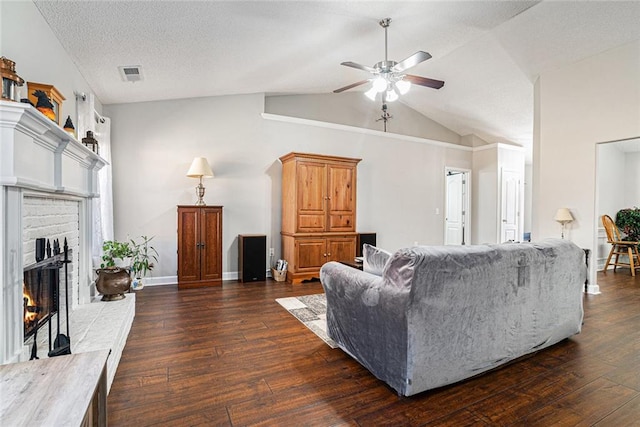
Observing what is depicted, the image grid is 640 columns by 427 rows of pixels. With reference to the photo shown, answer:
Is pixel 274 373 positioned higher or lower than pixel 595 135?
lower


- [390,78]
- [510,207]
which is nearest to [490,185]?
[510,207]

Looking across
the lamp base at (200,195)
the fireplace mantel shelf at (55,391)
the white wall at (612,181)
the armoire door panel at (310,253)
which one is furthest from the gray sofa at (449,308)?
the white wall at (612,181)

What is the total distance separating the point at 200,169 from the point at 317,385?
11.3 ft

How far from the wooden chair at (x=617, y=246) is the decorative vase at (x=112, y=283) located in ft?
24.6

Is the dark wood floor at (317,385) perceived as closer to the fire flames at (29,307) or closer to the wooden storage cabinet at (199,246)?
the fire flames at (29,307)

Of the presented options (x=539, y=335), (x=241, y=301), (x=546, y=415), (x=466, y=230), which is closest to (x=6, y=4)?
(x=241, y=301)

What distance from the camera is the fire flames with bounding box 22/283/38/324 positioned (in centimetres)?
195

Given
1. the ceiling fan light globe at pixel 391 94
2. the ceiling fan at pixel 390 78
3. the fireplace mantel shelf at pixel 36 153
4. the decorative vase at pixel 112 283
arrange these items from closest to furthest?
1. the fireplace mantel shelf at pixel 36 153
2. the decorative vase at pixel 112 283
3. the ceiling fan at pixel 390 78
4. the ceiling fan light globe at pixel 391 94

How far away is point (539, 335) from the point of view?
2.43 m

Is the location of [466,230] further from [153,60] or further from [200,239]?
[153,60]

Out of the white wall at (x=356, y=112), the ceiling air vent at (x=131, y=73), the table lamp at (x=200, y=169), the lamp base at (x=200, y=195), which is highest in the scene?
the white wall at (x=356, y=112)

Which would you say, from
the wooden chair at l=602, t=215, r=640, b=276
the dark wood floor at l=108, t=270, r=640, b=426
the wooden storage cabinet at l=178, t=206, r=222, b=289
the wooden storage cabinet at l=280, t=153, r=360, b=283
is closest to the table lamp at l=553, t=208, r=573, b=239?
the dark wood floor at l=108, t=270, r=640, b=426

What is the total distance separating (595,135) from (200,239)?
18.2 feet

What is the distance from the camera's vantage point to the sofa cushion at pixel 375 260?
2.32m
